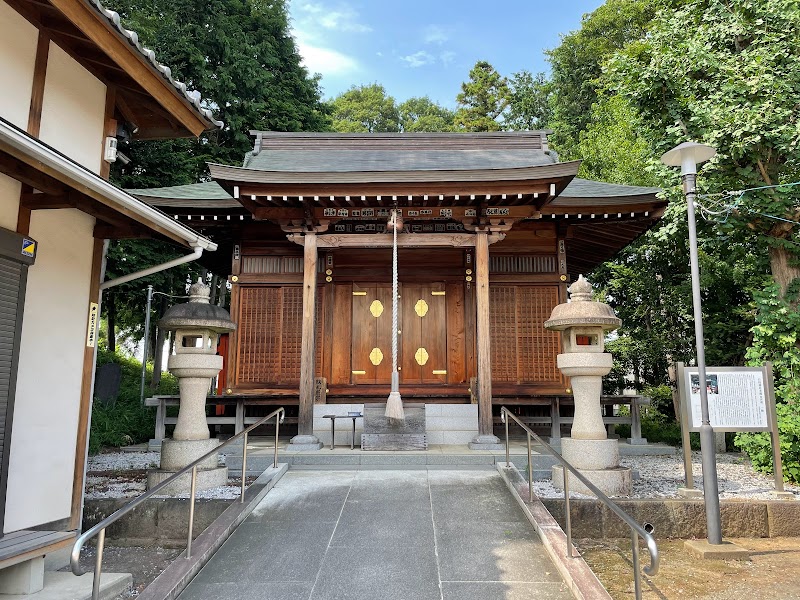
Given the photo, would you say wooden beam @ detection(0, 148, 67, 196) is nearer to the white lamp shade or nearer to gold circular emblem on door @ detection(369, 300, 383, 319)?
the white lamp shade

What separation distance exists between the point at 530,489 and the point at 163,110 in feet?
18.4

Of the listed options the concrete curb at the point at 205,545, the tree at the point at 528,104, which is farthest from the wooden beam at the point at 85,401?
the tree at the point at 528,104

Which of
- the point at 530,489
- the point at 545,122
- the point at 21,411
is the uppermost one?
the point at 545,122

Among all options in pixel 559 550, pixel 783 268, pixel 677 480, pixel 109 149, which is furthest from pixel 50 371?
pixel 783 268

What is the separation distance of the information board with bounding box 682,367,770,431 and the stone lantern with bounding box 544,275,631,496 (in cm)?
91

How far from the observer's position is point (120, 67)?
471 centimetres

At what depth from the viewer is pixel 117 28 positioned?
4324mm

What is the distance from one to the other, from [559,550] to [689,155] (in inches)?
159

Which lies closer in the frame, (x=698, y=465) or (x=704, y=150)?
(x=704, y=150)

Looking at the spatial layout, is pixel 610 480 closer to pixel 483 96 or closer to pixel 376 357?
pixel 376 357

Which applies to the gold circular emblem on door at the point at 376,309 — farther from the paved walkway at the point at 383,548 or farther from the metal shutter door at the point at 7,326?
the metal shutter door at the point at 7,326

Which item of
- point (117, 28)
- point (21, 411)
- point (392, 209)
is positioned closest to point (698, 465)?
point (392, 209)

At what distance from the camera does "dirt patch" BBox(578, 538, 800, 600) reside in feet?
13.5

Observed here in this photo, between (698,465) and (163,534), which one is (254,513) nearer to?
(163,534)
